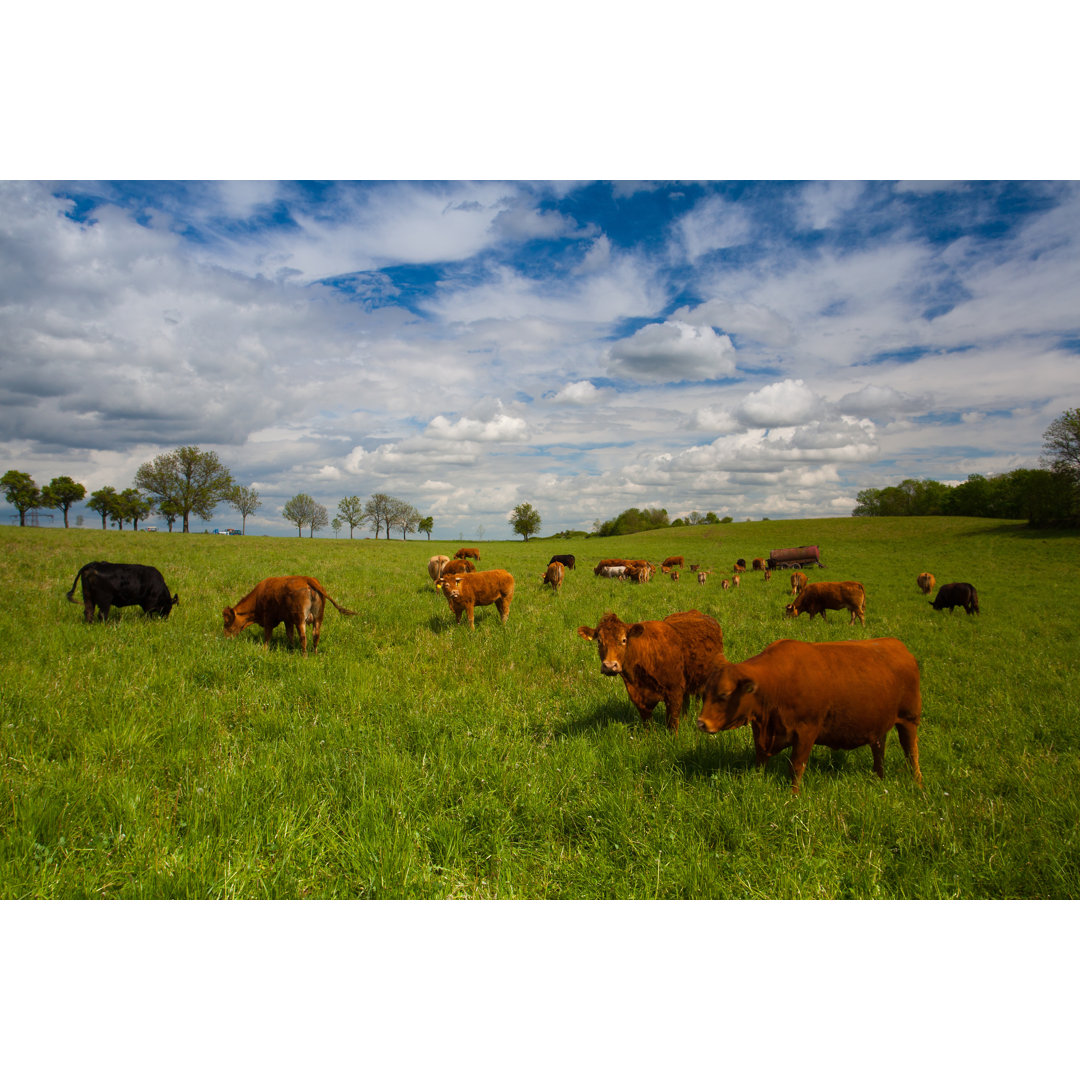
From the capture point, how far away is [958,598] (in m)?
14.5

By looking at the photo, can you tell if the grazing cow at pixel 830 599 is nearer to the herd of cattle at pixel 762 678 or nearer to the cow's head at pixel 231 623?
the herd of cattle at pixel 762 678

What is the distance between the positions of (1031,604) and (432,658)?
1947cm

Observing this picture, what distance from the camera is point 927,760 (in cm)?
488

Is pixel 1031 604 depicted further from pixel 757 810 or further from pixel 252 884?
pixel 252 884

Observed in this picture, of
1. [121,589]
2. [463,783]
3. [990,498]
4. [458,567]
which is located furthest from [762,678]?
[990,498]

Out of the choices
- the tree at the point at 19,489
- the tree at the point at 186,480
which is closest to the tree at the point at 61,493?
the tree at the point at 19,489

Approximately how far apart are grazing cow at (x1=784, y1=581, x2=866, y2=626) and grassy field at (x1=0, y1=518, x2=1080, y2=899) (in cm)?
474

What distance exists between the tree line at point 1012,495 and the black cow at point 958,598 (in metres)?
9.74

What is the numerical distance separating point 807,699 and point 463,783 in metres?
3.02

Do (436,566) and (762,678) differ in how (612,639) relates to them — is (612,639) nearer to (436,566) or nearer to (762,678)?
(762,678)

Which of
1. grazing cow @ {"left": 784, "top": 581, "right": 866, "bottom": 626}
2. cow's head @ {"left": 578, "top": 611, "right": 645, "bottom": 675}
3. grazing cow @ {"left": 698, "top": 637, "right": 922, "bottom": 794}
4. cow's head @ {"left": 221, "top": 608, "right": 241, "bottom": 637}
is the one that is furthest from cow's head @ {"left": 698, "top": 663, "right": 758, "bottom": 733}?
grazing cow @ {"left": 784, "top": 581, "right": 866, "bottom": 626}

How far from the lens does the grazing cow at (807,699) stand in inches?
154

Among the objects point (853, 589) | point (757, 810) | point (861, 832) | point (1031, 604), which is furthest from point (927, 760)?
point (1031, 604)

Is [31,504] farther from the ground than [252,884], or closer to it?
farther from the ground
